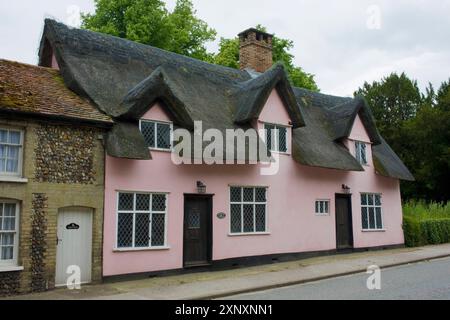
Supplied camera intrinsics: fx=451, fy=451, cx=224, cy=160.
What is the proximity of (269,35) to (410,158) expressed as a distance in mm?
19504

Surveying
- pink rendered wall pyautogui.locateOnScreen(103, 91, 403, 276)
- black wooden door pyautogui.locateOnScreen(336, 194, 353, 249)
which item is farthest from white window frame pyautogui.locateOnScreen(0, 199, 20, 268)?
black wooden door pyautogui.locateOnScreen(336, 194, 353, 249)

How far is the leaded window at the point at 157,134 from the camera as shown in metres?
13.3

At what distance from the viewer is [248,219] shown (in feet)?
51.1

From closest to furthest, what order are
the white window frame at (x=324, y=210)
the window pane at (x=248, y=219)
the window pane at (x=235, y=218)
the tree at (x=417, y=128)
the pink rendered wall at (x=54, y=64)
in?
the pink rendered wall at (x=54, y=64)
the window pane at (x=235, y=218)
the window pane at (x=248, y=219)
the white window frame at (x=324, y=210)
the tree at (x=417, y=128)

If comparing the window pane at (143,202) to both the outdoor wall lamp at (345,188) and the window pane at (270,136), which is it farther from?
the outdoor wall lamp at (345,188)

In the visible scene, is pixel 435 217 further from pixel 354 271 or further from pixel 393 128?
pixel 393 128

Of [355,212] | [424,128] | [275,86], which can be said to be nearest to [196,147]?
[275,86]

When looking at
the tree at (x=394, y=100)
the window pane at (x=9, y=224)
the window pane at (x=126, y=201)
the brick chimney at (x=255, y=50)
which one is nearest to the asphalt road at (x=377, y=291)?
the window pane at (x=126, y=201)

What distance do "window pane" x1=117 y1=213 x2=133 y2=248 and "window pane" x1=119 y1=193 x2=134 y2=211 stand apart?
0.20 metres

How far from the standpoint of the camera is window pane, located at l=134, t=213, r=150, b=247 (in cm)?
1274

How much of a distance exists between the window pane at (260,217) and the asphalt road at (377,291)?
3.79m

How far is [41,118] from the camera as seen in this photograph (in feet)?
36.8

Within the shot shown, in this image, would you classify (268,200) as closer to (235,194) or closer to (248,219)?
(248,219)

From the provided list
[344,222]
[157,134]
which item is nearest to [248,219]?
[157,134]
